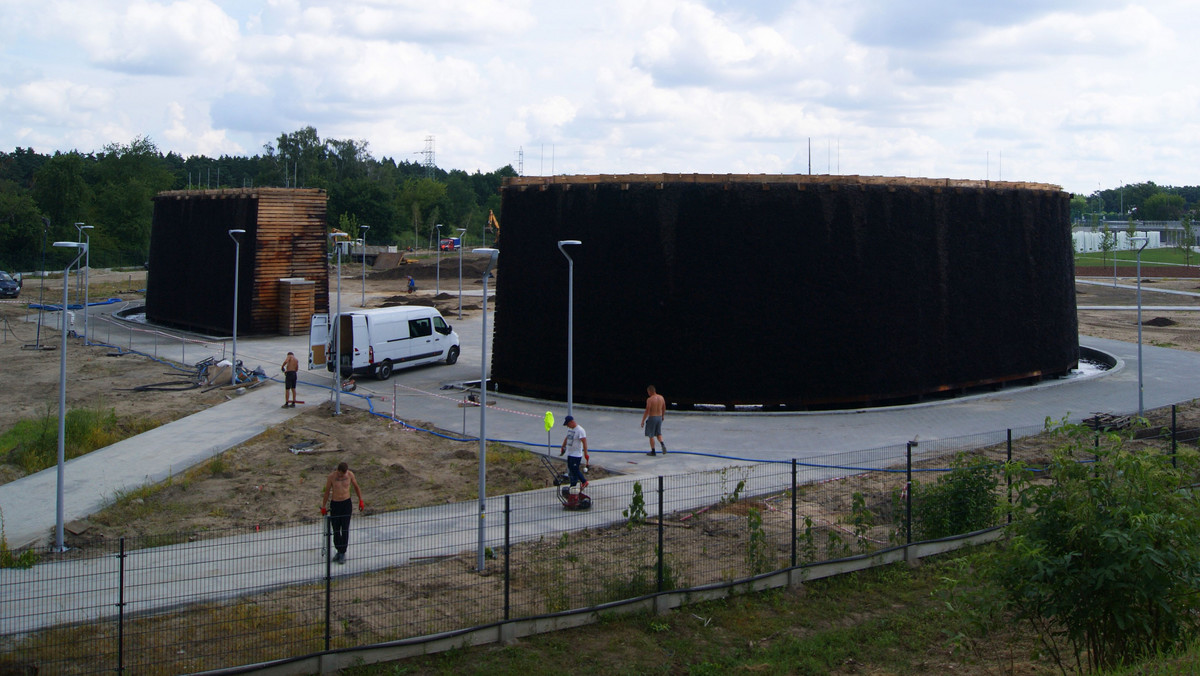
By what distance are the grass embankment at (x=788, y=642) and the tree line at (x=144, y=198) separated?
53.8 m

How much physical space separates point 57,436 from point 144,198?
79317 millimetres

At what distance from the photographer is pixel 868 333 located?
980 inches

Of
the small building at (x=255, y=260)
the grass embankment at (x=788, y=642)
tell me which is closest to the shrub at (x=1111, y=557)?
the grass embankment at (x=788, y=642)

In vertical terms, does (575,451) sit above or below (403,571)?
above

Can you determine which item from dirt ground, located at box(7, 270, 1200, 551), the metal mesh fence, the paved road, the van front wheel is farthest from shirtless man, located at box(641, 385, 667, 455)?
the van front wheel

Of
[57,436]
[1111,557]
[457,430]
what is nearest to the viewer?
[1111,557]

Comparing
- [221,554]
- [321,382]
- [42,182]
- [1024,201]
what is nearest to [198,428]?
[321,382]

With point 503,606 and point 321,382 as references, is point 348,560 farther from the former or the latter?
point 321,382

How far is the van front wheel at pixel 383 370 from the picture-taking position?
2966 cm

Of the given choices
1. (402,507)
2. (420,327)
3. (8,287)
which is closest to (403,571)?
(402,507)

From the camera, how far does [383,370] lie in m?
29.8

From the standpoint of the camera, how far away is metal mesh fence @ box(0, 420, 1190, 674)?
32.4 ft

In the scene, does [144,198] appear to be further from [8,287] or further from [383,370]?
[383,370]

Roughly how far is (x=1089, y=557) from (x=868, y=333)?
53.8 ft
